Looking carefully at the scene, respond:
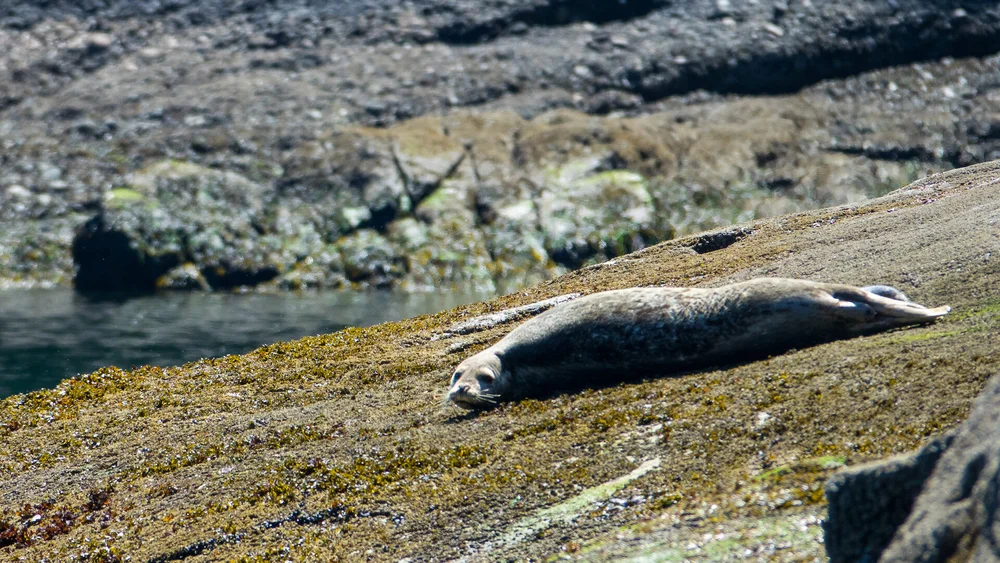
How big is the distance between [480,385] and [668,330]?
2282 millimetres

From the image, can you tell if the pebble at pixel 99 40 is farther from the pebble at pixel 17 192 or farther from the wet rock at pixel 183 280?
the wet rock at pixel 183 280

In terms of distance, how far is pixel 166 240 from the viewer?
52.2 m

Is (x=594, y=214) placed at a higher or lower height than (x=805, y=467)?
lower

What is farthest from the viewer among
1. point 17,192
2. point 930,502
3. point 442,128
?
point 442,128

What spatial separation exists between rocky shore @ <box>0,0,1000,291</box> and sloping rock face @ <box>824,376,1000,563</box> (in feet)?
142

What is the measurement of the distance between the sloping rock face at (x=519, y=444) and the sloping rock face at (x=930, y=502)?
0.06m

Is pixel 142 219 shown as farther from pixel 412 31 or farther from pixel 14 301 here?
pixel 412 31

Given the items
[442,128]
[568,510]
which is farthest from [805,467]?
[442,128]

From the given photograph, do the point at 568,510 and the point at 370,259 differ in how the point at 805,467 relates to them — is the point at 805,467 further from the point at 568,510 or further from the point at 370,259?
the point at 370,259

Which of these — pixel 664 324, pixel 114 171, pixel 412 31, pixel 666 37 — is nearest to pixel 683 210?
pixel 666 37

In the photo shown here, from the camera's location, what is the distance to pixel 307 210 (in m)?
55.6

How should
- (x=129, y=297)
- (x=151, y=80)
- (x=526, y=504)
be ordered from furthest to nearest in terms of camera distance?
(x=151, y=80) < (x=129, y=297) < (x=526, y=504)

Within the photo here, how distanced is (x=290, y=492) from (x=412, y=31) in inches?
2521

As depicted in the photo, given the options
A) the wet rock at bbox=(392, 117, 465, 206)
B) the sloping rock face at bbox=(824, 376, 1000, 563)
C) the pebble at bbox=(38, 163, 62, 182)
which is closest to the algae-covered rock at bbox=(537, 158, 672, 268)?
the wet rock at bbox=(392, 117, 465, 206)
